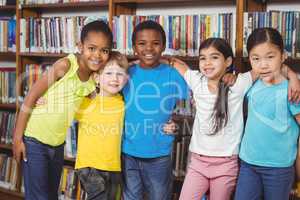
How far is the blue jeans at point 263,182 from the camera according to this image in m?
1.59

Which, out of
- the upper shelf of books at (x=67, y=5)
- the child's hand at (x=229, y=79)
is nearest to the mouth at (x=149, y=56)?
the child's hand at (x=229, y=79)

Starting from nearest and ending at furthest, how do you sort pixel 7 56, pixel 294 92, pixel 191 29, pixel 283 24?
pixel 294 92, pixel 283 24, pixel 191 29, pixel 7 56

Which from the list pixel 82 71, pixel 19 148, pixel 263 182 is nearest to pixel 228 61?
pixel 263 182

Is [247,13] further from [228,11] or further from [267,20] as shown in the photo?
[228,11]

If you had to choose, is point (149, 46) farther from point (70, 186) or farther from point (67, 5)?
point (70, 186)

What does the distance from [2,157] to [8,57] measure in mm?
795

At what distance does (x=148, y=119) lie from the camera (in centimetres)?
179

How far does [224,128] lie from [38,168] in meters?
0.82

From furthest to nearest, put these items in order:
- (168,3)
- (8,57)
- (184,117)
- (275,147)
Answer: (8,57), (168,3), (184,117), (275,147)

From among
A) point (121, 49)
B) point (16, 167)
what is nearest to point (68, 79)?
point (121, 49)

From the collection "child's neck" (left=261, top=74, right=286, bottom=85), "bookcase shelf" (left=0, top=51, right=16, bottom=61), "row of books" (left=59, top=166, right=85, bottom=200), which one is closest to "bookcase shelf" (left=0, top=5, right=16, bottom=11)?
"bookcase shelf" (left=0, top=51, right=16, bottom=61)

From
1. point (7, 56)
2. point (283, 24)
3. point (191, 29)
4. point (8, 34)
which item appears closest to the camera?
point (283, 24)

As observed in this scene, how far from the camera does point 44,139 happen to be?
5.95 ft

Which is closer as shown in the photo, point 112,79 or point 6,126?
point 112,79
